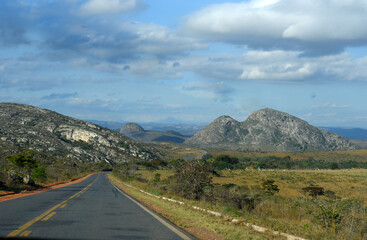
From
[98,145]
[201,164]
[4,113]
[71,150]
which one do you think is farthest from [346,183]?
[4,113]

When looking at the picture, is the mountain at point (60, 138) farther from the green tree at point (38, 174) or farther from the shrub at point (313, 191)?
the shrub at point (313, 191)

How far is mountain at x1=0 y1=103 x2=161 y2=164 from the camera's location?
10968cm

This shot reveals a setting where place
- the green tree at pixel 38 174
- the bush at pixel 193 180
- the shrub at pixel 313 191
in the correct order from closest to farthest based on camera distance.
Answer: the bush at pixel 193 180
the green tree at pixel 38 174
the shrub at pixel 313 191

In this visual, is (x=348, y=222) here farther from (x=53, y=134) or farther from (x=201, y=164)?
(x=53, y=134)

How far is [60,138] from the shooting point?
439 ft

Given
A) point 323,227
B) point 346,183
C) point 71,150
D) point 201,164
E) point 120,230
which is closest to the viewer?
point 120,230

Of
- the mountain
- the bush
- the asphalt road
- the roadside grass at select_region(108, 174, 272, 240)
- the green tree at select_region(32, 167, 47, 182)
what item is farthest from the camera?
the mountain

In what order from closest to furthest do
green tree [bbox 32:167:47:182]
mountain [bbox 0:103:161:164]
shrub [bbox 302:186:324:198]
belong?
1. green tree [bbox 32:167:47:182]
2. shrub [bbox 302:186:324:198]
3. mountain [bbox 0:103:161:164]

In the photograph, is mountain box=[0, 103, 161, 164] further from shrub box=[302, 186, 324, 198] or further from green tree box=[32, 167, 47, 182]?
shrub box=[302, 186, 324, 198]

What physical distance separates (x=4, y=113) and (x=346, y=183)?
446 ft

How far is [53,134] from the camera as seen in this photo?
133125 mm

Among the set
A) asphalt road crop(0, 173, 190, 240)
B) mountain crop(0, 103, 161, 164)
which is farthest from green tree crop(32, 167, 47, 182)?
mountain crop(0, 103, 161, 164)

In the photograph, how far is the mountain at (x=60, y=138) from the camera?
110 meters

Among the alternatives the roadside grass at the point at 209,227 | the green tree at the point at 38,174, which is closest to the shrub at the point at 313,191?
the roadside grass at the point at 209,227
